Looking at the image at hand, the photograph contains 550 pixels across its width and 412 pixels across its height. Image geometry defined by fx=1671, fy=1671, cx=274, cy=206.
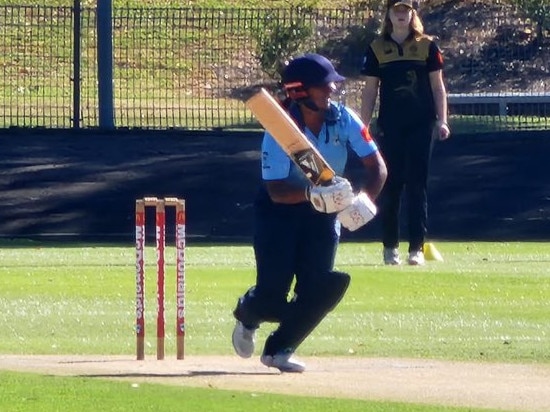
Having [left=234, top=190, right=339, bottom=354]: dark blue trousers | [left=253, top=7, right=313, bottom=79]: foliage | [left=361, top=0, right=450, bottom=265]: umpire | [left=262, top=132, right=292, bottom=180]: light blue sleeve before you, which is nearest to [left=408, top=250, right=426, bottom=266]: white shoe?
[left=361, top=0, right=450, bottom=265]: umpire

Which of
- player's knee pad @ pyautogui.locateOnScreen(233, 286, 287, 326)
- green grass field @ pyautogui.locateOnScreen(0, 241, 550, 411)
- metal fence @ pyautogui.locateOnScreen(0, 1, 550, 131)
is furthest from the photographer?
metal fence @ pyautogui.locateOnScreen(0, 1, 550, 131)

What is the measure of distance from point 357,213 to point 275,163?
57 centimetres

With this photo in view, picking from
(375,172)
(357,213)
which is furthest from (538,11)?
(357,213)

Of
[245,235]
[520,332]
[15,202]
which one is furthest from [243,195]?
[520,332]

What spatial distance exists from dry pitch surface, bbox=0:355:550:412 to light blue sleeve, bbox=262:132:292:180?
108 cm

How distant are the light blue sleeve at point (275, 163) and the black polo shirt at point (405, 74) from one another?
4985mm

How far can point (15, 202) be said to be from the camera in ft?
60.0

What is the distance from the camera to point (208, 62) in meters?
25.9

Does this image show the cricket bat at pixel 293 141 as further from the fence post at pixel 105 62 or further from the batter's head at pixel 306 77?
the fence post at pixel 105 62

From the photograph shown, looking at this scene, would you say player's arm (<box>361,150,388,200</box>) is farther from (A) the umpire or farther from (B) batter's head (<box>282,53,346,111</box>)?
(A) the umpire

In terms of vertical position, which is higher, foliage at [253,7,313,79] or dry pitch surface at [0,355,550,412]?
dry pitch surface at [0,355,550,412]

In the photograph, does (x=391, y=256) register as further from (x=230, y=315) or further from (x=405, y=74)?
(x=230, y=315)

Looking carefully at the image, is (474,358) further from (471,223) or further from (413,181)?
(471,223)

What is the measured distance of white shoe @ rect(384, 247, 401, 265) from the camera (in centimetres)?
1411
